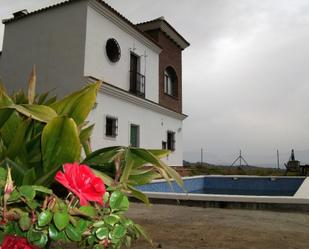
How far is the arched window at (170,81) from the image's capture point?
899 inches

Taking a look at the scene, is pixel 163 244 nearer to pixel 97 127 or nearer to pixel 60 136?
pixel 60 136

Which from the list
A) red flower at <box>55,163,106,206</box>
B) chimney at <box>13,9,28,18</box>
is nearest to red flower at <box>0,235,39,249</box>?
red flower at <box>55,163,106,206</box>

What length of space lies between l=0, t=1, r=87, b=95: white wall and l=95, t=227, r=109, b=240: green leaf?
13.5 metres

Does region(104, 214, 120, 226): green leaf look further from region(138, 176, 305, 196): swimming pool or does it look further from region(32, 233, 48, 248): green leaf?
region(138, 176, 305, 196): swimming pool

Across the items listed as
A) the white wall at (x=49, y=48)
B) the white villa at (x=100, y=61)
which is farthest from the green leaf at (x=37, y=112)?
the white wall at (x=49, y=48)

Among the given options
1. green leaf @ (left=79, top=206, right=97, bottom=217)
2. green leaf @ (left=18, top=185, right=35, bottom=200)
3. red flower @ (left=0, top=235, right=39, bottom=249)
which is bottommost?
red flower @ (left=0, top=235, right=39, bottom=249)

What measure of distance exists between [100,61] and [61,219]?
1482 centimetres

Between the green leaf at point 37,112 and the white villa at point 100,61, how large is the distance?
1201cm

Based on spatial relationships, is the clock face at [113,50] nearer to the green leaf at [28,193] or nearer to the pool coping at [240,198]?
the pool coping at [240,198]

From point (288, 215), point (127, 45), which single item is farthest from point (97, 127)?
point (288, 215)

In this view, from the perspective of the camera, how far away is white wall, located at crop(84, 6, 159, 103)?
15.0 metres

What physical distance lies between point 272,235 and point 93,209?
16.4 feet

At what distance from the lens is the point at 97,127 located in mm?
14555

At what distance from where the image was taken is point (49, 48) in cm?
1595
